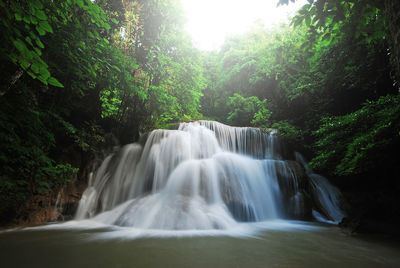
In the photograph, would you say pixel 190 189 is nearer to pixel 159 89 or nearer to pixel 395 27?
pixel 159 89

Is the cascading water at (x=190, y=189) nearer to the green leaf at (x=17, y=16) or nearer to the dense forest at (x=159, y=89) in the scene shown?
the dense forest at (x=159, y=89)

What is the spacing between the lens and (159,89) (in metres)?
8.68

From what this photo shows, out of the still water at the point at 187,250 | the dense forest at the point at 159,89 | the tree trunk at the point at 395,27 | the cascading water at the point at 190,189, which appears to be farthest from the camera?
the cascading water at the point at 190,189

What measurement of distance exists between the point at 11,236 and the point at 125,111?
6849mm

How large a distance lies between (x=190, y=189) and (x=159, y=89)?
5.11m

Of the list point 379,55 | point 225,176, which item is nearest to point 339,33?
point 225,176

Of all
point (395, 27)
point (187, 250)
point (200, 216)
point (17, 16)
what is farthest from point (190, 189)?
point (395, 27)

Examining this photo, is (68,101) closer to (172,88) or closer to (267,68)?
(172,88)

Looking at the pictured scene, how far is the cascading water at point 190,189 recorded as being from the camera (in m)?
4.75

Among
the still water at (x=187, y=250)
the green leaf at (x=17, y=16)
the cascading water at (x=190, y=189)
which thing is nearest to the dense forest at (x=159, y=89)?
the green leaf at (x=17, y=16)

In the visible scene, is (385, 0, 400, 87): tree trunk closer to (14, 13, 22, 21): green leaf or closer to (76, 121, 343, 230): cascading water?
(14, 13, 22, 21): green leaf

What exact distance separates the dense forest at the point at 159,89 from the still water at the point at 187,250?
1.40 m

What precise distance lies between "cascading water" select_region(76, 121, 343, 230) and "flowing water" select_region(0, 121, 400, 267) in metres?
0.03

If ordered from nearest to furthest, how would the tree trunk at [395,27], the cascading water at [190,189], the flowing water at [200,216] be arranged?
the tree trunk at [395,27], the flowing water at [200,216], the cascading water at [190,189]
